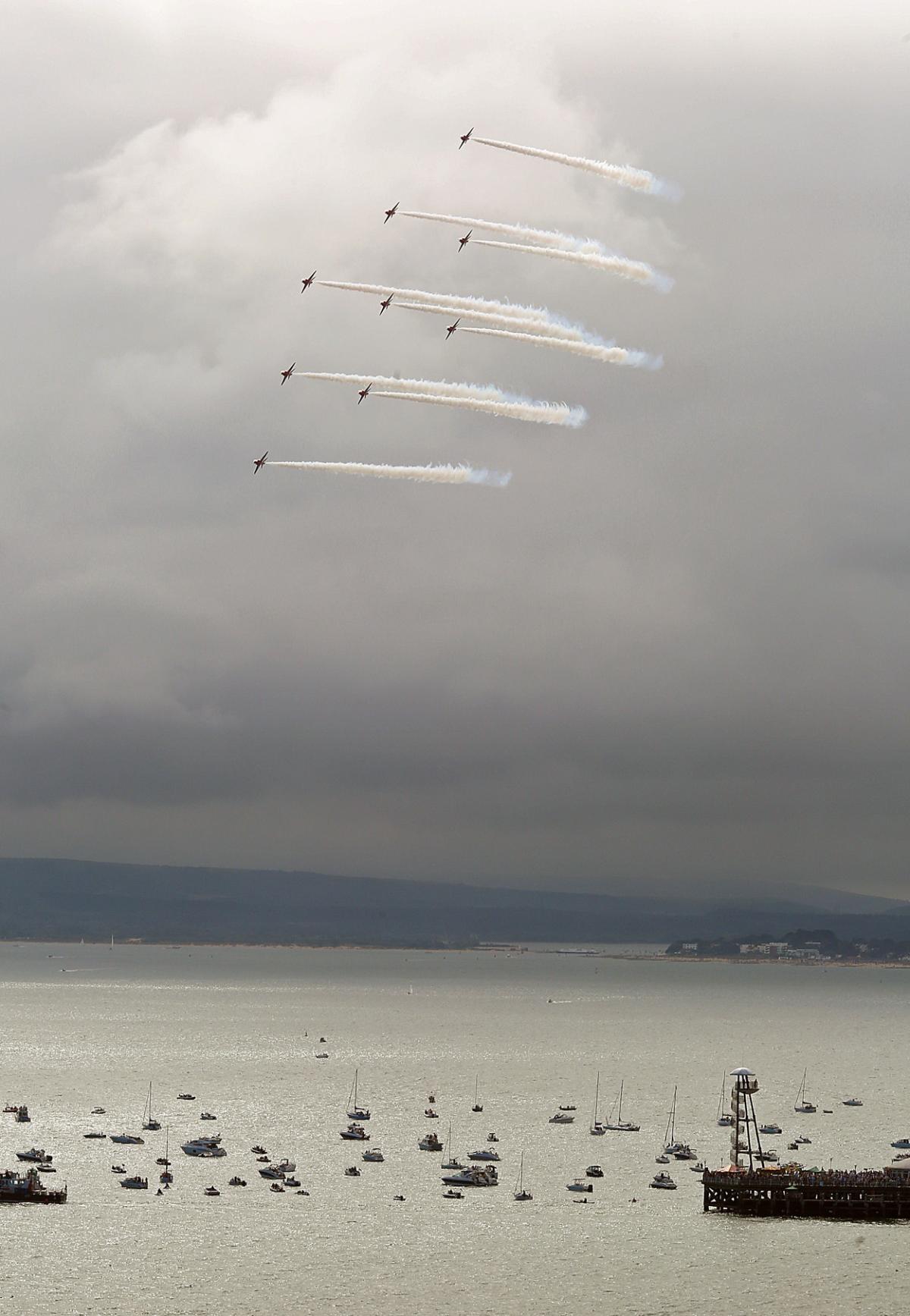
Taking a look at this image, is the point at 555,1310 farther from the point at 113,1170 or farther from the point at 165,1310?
the point at 113,1170

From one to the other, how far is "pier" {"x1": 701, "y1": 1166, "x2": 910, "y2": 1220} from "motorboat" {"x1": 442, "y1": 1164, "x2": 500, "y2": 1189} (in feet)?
58.0

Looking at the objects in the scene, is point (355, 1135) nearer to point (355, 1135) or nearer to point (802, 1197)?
point (355, 1135)

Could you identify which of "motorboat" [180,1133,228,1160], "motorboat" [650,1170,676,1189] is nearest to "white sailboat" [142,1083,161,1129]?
"motorboat" [180,1133,228,1160]

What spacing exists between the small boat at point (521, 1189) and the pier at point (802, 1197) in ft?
42.9

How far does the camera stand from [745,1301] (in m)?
100

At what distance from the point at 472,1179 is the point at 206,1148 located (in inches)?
1007

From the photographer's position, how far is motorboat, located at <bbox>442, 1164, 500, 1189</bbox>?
13312 centimetres

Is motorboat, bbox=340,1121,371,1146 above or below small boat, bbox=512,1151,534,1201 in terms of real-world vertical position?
above

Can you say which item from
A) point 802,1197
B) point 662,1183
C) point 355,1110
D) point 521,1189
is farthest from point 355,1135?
point 802,1197

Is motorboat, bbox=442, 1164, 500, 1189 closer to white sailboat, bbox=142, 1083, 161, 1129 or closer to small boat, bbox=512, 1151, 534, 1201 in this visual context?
small boat, bbox=512, 1151, 534, 1201

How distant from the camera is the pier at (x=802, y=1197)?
12431 cm

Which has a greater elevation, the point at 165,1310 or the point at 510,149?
the point at 510,149

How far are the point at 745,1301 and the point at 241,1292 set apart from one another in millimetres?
29234

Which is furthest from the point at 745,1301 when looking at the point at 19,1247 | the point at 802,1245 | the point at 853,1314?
the point at 19,1247
